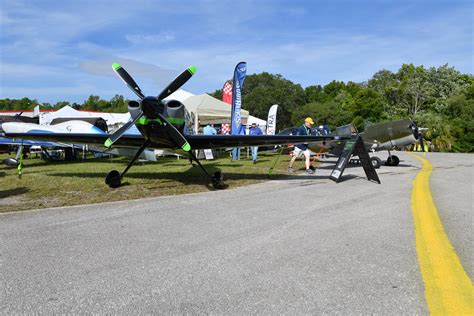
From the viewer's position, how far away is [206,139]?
8852mm

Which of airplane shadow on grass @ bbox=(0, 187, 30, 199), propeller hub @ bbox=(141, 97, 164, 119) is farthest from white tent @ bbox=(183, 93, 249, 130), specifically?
airplane shadow on grass @ bbox=(0, 187, 30, 199)

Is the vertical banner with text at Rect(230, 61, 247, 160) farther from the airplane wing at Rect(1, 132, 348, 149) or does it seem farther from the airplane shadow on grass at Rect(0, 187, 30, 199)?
the airplane shadow on grass at Rect(0, 187, 30, 199)

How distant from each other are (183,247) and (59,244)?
1369 millimetres

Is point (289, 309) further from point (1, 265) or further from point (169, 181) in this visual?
point (169, 181)

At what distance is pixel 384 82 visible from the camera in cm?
8006

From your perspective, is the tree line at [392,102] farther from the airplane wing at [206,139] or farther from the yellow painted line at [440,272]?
the yellow painted line at [440,272]

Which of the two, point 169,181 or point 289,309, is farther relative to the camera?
point 169,181

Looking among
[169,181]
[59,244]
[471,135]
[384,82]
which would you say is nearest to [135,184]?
[169,181]

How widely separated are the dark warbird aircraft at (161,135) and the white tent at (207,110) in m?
11.9

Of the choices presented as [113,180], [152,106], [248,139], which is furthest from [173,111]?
[113,180]

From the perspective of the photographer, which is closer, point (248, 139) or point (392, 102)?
point (248, 139)

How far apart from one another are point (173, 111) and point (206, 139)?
1292 mm

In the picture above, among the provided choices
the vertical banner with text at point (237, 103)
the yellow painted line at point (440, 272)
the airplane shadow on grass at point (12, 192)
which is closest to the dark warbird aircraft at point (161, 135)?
the airplane shadow on grass at point (12, 192)

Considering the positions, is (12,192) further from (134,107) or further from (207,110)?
(207,110)
